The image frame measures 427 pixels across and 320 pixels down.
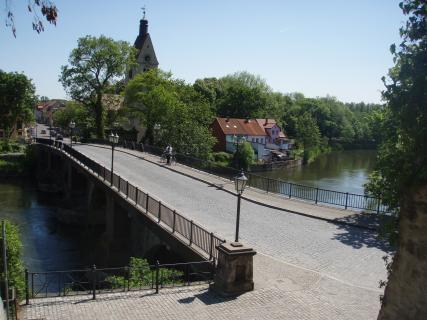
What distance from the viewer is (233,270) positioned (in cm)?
1150

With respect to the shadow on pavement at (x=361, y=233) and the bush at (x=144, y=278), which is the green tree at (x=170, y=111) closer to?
the shadow on pavement at (x=361, y=233)

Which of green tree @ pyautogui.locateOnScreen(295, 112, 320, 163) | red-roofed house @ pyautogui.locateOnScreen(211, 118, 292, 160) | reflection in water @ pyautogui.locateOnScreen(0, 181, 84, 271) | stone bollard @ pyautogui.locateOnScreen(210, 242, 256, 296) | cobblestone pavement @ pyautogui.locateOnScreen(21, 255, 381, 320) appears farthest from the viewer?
green tree @ pyautogui.locateOnScreen(295, 112, 320, 163)

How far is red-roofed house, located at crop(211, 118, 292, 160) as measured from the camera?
7188cm

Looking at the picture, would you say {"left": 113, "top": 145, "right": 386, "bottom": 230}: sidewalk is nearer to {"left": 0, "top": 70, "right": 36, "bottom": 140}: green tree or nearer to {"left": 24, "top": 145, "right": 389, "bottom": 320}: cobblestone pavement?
{"left": 24, "top": 145, "right": 389, "bottom": 320}: cobblestone pavement

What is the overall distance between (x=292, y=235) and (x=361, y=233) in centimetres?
294

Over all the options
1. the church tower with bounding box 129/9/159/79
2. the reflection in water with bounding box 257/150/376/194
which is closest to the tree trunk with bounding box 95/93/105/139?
the reflection in water with bounding box 257/150/376/194

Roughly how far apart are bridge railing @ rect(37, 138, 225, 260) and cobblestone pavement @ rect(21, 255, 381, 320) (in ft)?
5.50

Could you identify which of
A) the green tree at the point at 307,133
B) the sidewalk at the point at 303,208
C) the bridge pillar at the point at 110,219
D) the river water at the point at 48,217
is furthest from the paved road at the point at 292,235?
the green tree at the point at 307,133

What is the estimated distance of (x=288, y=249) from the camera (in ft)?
49.6

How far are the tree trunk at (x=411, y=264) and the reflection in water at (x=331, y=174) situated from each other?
4165cm

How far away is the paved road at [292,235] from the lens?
44.8 ft

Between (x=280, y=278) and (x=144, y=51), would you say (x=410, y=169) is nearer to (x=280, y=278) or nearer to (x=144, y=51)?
(x=280, y=278)

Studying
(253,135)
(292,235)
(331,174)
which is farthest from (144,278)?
(253,135)

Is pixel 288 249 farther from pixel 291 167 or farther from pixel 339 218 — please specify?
pixel 291 167
